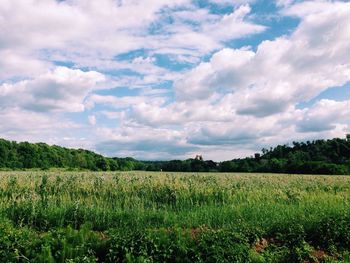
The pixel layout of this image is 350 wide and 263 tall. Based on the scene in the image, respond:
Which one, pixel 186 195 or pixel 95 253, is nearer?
pixel 95 253

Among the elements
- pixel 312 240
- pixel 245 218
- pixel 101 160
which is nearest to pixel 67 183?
pixel 245 218

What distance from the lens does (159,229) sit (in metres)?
10.7

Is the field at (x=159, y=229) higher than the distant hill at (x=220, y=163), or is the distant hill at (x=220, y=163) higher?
the distant hill at (x=220, y=163)

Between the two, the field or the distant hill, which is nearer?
the field

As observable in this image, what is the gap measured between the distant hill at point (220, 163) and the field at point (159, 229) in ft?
161

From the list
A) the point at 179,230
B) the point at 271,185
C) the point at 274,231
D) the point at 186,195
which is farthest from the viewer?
the point at 271,185

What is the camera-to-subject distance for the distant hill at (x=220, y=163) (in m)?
69.6

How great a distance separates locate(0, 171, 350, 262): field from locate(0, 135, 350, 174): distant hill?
49102 millimetres

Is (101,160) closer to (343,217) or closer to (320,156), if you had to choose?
(320,156)

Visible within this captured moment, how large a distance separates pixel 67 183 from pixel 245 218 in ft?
33.7

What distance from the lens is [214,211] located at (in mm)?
14742

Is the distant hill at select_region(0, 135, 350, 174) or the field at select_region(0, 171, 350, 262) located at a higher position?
the distant hill at select_region(0, 135, 350, 174)

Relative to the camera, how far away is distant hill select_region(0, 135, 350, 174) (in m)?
69.6

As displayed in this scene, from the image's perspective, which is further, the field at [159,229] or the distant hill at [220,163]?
the distant hill at [220,163]
